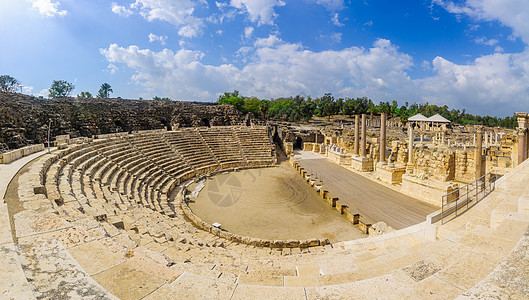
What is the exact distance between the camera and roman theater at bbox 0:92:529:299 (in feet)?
10.8

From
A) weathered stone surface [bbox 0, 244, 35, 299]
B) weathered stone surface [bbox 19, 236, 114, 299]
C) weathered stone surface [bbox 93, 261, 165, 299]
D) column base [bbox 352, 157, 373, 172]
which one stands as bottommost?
column base [bbox 352, 157, 373, 172]

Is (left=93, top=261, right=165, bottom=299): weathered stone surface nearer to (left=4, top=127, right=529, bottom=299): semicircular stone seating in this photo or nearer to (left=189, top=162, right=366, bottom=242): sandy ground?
(left=4, top=127, right=529, bottom=299): semicircular stone seating

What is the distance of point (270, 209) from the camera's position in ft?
44.4

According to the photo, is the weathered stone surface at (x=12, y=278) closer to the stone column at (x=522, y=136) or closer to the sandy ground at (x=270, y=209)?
the sandy ground at (x=270, y=209)

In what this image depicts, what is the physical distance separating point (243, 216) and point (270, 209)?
1721mm

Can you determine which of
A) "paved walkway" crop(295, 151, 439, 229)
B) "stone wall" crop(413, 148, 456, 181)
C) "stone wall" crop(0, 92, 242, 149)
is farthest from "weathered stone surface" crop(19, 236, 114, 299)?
"stone wall" crop(0, 92, 242, 149)

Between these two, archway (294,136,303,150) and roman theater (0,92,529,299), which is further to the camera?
archway (294,136,303,150)

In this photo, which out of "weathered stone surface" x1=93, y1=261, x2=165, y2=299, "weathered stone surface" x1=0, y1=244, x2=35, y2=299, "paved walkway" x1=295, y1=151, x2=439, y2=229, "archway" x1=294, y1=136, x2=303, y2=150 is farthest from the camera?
"archway" x1=294, y1=136, x2=303, y2=150

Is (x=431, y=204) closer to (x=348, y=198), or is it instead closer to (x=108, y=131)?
(x=348, y=198)

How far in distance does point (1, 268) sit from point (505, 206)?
986 centimetres

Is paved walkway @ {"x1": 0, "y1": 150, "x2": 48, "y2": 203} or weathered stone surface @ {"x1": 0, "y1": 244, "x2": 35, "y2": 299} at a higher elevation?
paved walkway @ {"x1": 0, "y1": 150, "x2": 48, "y2": 203}

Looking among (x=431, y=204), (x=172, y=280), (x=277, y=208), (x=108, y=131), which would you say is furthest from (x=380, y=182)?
(x=108, y=131)

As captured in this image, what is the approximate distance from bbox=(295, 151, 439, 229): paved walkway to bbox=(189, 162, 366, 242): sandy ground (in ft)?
4.27

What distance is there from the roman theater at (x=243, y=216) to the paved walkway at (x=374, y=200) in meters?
0.12
